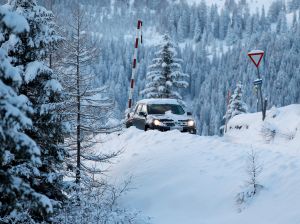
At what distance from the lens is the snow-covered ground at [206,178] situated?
8578mm

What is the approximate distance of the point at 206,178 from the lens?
33.4 ft

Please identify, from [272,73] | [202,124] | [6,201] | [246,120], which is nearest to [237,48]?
[272,73]

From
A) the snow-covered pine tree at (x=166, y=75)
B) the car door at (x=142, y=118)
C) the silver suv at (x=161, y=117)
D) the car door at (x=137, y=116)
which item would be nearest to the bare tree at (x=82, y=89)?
the silver suv at (x=161, y=117)

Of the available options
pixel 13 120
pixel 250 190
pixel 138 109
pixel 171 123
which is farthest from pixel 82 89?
pixel 138 109

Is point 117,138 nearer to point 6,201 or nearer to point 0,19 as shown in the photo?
point 6,201

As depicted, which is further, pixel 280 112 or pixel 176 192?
pixel 280 112

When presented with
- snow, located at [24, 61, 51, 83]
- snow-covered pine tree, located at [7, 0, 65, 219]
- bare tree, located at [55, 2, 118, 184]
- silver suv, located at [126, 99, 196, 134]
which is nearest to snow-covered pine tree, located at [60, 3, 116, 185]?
bare tree, located at [55, 2, 118, 184]

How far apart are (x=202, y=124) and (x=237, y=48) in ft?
179

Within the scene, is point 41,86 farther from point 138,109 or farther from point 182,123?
point 138,109

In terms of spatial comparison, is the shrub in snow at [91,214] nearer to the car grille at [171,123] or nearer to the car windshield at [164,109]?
the car grille at [171,123]

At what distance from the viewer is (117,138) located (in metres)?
16.5

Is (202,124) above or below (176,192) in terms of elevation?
below

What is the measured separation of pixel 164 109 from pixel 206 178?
745cm

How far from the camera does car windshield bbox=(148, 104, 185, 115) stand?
17219mm
